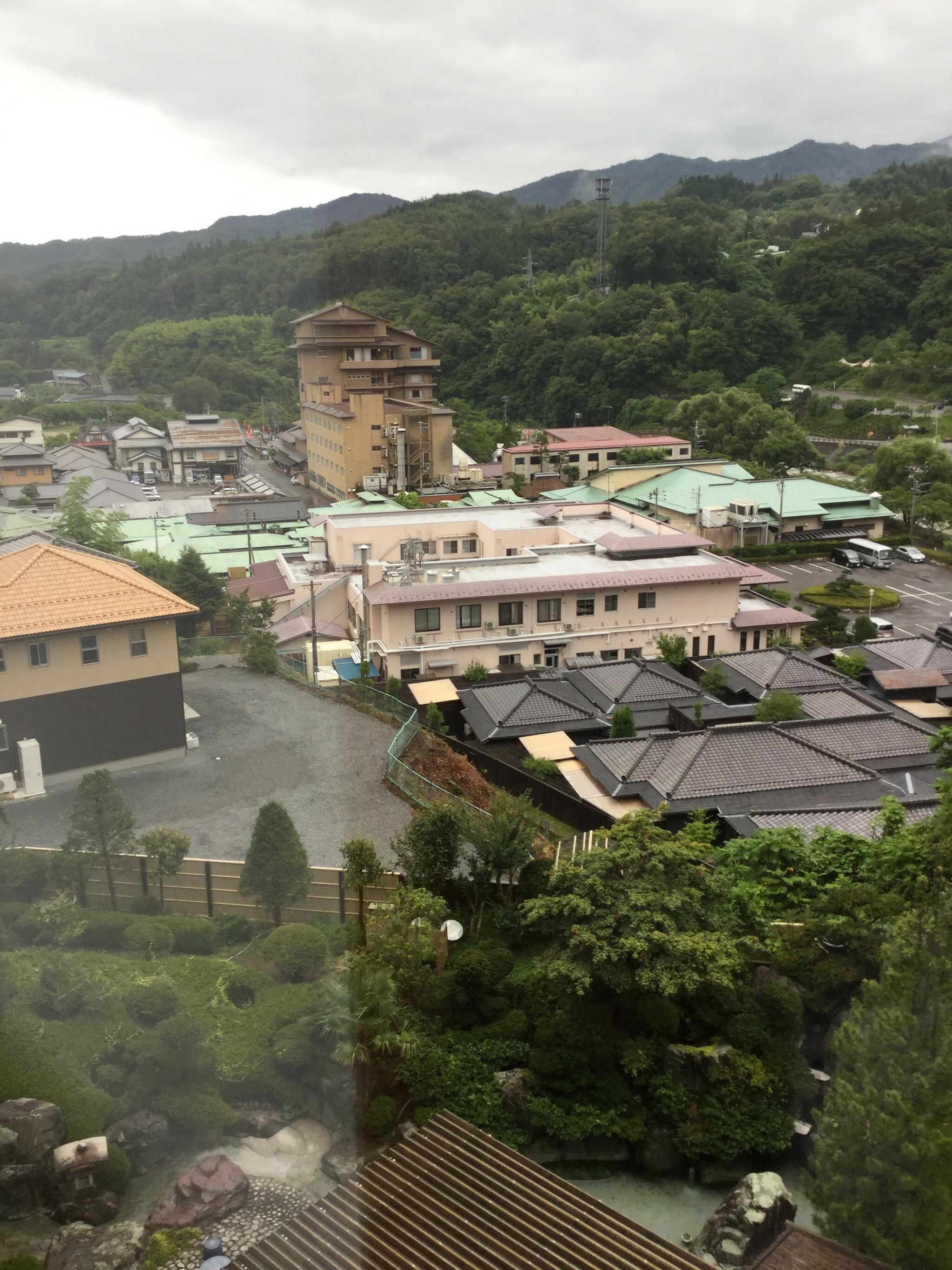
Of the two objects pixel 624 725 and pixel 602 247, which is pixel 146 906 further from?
pixel 602 247

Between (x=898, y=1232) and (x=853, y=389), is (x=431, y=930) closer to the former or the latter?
(x=898, y=1232)

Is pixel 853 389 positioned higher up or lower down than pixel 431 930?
higher up

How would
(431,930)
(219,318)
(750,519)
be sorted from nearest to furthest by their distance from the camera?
(219,318) → (431,930) → (750,519)

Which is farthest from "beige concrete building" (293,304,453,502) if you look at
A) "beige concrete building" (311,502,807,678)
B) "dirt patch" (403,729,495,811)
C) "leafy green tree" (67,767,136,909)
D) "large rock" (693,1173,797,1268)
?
"large rock" (693,1173,797,1268)

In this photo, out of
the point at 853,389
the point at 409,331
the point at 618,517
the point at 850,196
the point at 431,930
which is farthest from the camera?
the point at 850,196

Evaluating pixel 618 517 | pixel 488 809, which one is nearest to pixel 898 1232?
pixel 488 809

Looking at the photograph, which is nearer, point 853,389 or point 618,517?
point 618,517

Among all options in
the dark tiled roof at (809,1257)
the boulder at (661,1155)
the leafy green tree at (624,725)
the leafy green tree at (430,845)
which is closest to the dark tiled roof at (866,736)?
the leafy green tree at (624,725)
